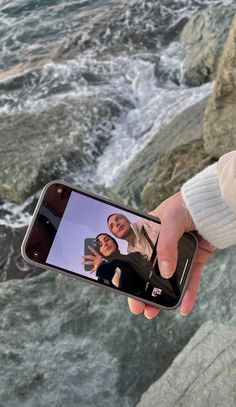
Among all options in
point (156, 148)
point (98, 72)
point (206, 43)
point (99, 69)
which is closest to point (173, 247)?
point (156, 148)

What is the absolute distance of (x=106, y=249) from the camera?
221 cm

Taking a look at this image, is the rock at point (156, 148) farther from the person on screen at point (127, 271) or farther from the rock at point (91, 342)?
the person on screen at point (127, 271)

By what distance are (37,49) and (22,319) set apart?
7714mm

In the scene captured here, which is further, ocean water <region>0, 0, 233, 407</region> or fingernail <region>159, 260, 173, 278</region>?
ocean water <region>0, 0, 233, 407</region>

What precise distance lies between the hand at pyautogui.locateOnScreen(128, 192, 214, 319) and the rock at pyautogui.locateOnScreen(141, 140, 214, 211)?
8.12ft

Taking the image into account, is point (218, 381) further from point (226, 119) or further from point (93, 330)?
point (226, 119)

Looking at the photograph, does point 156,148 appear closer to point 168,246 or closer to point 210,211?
point 210,211

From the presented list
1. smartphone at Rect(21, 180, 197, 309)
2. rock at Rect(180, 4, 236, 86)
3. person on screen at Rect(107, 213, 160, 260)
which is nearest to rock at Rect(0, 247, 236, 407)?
smartphone at Rect(21, 180, 197, 309)

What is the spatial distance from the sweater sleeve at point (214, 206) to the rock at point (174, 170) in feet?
8.32

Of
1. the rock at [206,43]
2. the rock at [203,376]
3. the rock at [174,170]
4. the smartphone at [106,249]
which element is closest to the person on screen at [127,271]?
the smartphone at [106,249]

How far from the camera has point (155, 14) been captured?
10523 millimetres

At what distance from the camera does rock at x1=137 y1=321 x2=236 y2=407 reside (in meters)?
2.90

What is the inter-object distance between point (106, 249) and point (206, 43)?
6.62 meters

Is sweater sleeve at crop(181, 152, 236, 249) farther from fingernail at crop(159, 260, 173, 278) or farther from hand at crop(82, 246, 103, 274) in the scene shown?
hand at crop(82, 246, 103, 274)
